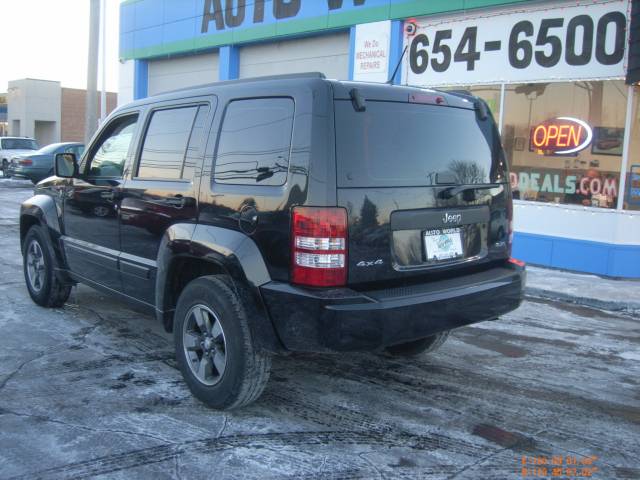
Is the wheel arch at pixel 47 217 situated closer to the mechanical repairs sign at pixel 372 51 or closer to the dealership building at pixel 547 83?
the dealership building at pixel 547 83

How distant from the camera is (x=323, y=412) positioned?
12.7 ft

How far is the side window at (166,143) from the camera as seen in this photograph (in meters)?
4.21

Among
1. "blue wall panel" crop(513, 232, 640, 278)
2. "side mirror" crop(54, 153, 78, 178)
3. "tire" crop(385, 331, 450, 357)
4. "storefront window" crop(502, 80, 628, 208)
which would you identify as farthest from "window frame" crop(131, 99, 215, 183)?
"blue wall panel" crop(513, 232, 640, 278)

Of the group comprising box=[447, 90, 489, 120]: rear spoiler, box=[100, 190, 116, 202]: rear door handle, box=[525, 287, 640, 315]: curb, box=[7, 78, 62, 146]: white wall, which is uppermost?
box=[7, 78, 62, 146]: white wall

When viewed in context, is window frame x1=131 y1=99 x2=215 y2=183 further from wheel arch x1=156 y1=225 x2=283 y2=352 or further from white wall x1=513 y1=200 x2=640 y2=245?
white wall x1=513 y1=200 x2=640 y2=245

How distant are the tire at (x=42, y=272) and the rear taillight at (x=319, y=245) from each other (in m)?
3.39

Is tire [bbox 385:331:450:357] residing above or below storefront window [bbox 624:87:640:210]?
below

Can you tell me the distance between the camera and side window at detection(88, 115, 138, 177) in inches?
191

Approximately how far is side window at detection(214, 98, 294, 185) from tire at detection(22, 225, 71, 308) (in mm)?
2786

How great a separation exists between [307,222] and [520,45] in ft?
26.6

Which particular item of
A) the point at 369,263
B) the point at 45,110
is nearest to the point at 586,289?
the point at 369,263

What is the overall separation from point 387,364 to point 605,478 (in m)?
1.92

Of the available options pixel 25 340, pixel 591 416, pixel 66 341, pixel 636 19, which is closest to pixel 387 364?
pixel 591 416

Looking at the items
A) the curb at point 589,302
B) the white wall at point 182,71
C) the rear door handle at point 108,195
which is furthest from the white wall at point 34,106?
the rear door handle at point 108,195
